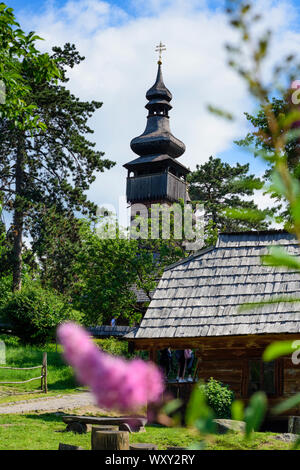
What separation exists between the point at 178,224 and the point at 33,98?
9.60 m

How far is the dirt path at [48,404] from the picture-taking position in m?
15.5

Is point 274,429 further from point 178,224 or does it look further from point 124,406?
point 178,224

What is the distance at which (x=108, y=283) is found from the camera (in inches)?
1032

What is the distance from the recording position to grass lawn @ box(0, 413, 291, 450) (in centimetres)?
1030

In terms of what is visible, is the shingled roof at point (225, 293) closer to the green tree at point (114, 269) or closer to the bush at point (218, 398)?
the bush at point (218, 398)

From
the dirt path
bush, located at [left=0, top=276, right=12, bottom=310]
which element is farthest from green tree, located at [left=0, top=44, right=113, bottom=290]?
the dirt path

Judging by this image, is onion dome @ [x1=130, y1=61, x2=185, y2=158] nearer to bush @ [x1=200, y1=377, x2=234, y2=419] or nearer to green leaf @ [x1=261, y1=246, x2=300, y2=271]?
bush @ [x1=200, y1=377, x2=234, y2=419]

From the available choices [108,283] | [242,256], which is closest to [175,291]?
[242,256]

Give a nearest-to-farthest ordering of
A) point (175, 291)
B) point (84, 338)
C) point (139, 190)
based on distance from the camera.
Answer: point (84, 338) → point (175, 291) → point (139, 190)

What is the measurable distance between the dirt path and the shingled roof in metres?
3.51

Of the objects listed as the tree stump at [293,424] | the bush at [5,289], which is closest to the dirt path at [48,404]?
the tree stump at [293,424]

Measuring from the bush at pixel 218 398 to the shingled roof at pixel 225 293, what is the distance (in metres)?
1.22

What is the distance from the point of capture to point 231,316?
13812mm

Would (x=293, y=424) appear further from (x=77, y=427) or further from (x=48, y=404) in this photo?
(x=48, y=404)
